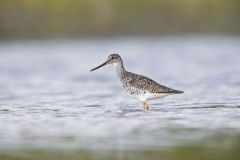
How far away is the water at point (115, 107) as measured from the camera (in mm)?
9695

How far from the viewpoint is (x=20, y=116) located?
12359 mm

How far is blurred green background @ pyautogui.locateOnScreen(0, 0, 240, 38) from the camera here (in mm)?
31219

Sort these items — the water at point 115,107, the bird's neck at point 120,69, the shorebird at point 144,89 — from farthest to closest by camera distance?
the bird's neck at point 120,69 < the shorebird at point 144,89 < the water at point 115,107

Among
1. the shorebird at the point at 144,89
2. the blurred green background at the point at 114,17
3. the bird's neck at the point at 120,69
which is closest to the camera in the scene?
the shorebird at the point at 144,89

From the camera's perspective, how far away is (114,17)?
3372cm

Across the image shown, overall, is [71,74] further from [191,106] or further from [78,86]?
[191,106]

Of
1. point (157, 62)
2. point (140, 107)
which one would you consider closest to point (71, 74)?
point (157, 62)

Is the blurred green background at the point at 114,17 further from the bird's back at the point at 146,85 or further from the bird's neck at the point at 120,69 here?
the bird's back at the point at 146,85

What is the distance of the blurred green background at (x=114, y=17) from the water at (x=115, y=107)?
5247mm

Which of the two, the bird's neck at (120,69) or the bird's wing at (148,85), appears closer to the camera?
the bird's wing at (148,85)

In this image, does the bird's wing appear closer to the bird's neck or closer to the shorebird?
the shorebird

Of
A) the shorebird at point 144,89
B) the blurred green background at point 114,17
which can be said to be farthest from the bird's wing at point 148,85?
the blurred green background at point 114,17

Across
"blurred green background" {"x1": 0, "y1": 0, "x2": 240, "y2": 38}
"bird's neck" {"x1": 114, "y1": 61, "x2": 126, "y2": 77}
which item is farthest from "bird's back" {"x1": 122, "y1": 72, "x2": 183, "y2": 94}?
"blurred green background" {"x1": 0, "y1": 0, "x2": 240, "y2": 38}

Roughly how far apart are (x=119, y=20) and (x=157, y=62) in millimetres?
10966
